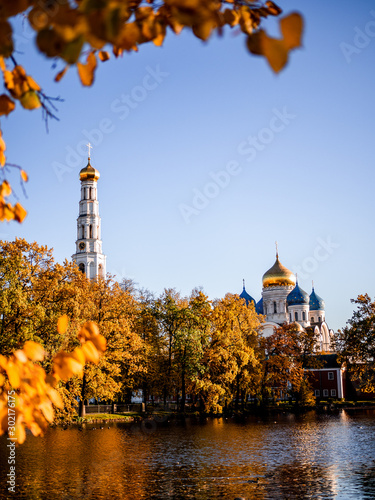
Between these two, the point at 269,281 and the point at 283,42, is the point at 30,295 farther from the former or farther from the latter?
the point at 269,281

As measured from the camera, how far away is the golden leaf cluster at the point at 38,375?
9.09ft

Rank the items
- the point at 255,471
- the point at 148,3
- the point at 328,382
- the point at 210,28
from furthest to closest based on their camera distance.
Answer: the point at 328,382 < the point at 255,471 < the point at 148,3 < the point at 210,28

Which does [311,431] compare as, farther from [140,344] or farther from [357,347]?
[140,344]

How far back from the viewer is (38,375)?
9.68 feet

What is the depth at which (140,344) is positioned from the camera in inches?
1725

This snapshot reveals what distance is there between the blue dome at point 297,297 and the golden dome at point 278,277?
2.70 metres

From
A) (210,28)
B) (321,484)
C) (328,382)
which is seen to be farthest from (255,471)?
(328,382)

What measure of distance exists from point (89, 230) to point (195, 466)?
73.7 metres

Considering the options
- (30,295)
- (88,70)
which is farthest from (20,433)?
(30,295)

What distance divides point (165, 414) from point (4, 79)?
46.4m

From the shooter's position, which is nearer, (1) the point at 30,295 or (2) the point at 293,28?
(2) the point at 293,28

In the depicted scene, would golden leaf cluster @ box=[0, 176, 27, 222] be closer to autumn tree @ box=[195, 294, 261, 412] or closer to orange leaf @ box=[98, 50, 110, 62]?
orange leaf @ box=[98, 50, 110, 62]

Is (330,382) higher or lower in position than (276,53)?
lower

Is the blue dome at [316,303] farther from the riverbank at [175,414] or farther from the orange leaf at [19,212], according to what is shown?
the orange leaf at [19,212]
